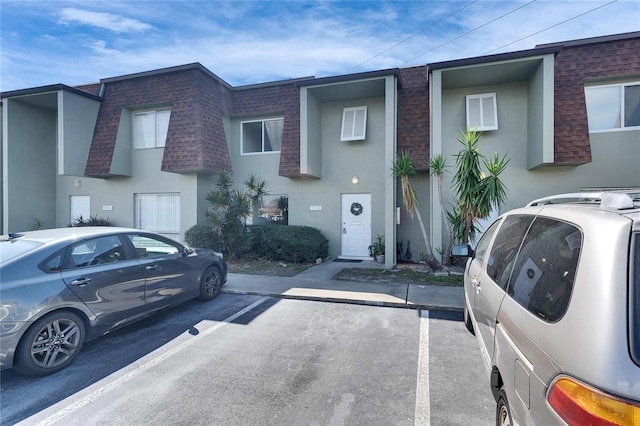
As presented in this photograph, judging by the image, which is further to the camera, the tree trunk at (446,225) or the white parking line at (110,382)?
the tree trunk at (446,225)

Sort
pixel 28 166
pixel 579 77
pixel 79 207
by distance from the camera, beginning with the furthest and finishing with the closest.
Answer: pixel 79 207 → pixel 28 166 → pixel 579 77

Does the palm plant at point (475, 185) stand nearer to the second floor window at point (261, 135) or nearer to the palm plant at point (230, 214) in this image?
the palm plant at point (230, 214)

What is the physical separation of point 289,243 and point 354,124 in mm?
4831

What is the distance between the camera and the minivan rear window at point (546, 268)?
1.59 metres

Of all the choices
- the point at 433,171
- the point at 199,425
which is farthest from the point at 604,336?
the point at 433,171

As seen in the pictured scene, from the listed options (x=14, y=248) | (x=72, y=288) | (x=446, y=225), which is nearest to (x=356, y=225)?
(x=446, y=225)

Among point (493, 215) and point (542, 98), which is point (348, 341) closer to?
point (493, 215)

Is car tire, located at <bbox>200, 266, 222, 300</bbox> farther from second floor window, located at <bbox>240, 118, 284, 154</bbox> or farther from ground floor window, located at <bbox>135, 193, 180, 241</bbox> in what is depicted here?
second floor window, located at <bbox>240, 118, 284, 154</bbox>

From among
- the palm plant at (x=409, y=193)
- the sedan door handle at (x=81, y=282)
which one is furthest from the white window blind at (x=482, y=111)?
the sedan door handle at (x=81, y=282)

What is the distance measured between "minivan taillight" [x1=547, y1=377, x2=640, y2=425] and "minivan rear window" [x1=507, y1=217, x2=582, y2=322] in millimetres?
334

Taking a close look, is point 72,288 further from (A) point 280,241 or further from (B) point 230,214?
(A) point 280,241

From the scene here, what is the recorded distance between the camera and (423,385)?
10.7 feet

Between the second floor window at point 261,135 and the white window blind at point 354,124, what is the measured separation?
8.47 feet

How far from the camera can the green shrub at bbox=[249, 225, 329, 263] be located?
9.88 meters
